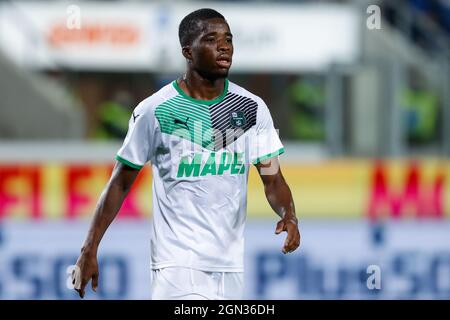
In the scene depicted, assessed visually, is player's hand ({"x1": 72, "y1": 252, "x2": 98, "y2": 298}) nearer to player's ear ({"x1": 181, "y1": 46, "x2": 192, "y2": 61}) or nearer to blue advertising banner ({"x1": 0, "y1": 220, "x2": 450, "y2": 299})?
player's ear ({"x1": 181, "y1": 46, "x2": 192, "y2": 61})

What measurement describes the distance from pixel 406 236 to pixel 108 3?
7.51 m

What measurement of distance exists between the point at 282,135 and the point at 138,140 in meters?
8.63

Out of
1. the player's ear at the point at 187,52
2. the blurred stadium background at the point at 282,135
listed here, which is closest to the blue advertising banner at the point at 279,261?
the blurred stadium background at the point at 282,135

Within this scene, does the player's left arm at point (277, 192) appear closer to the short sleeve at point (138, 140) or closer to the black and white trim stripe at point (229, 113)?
the black and white trim stripe at point (229, 113)

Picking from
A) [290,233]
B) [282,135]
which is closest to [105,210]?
[290,233]

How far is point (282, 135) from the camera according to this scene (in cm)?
1325

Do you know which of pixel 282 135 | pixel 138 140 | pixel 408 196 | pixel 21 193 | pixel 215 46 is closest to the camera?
pixel 215 46

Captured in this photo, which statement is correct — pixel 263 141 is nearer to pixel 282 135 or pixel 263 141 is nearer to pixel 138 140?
pixel 138 140

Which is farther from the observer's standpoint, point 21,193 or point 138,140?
point 21,193

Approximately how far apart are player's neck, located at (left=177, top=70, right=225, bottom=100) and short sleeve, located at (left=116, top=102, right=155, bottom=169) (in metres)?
0.19

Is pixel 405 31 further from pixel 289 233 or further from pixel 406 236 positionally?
pixel 289 233

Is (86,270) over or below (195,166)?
below

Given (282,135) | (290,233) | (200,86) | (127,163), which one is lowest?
(290,233)

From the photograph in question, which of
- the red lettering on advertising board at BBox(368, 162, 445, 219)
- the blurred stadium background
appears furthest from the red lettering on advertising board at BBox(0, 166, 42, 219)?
the red lettering on advertising board at BBox(368, 162, 445, 219)
